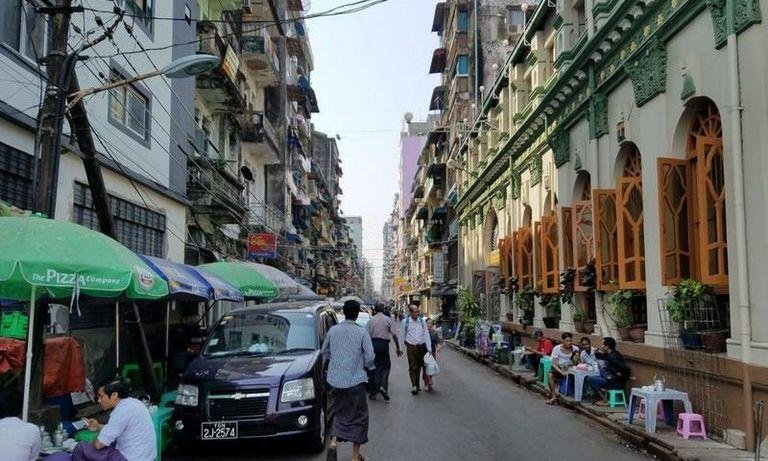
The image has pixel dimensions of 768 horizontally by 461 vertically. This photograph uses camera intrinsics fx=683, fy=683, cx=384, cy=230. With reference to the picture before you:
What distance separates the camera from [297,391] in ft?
27.0

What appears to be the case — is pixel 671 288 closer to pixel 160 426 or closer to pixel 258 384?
pixel 258 384

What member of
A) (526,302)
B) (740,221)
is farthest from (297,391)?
(526,302)

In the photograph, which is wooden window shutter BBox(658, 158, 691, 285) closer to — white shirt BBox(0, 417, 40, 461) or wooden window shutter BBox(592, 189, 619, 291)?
wooden window shutter BBox(592, 189, 619, 291)

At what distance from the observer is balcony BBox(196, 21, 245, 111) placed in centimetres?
2352

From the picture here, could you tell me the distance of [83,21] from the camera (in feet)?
44.3

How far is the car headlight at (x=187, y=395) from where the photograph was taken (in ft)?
26.8

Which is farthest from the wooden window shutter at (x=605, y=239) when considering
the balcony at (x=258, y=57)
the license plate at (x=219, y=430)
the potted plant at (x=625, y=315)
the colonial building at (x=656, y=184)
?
the balcony at (x=258, y=57)

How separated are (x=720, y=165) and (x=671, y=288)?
2.11 m

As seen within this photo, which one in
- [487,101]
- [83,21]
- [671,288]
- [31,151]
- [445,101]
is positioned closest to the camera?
[671,288]

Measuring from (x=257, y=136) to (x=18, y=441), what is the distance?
27729mm

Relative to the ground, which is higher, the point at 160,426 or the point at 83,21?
the point at 83,21

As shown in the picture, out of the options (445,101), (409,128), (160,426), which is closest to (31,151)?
(160,426)

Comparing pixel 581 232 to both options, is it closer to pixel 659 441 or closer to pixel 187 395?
pixel 659 441

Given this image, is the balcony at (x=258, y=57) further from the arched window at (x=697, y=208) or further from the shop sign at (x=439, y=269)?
the arched window at (x=697, y=208)
